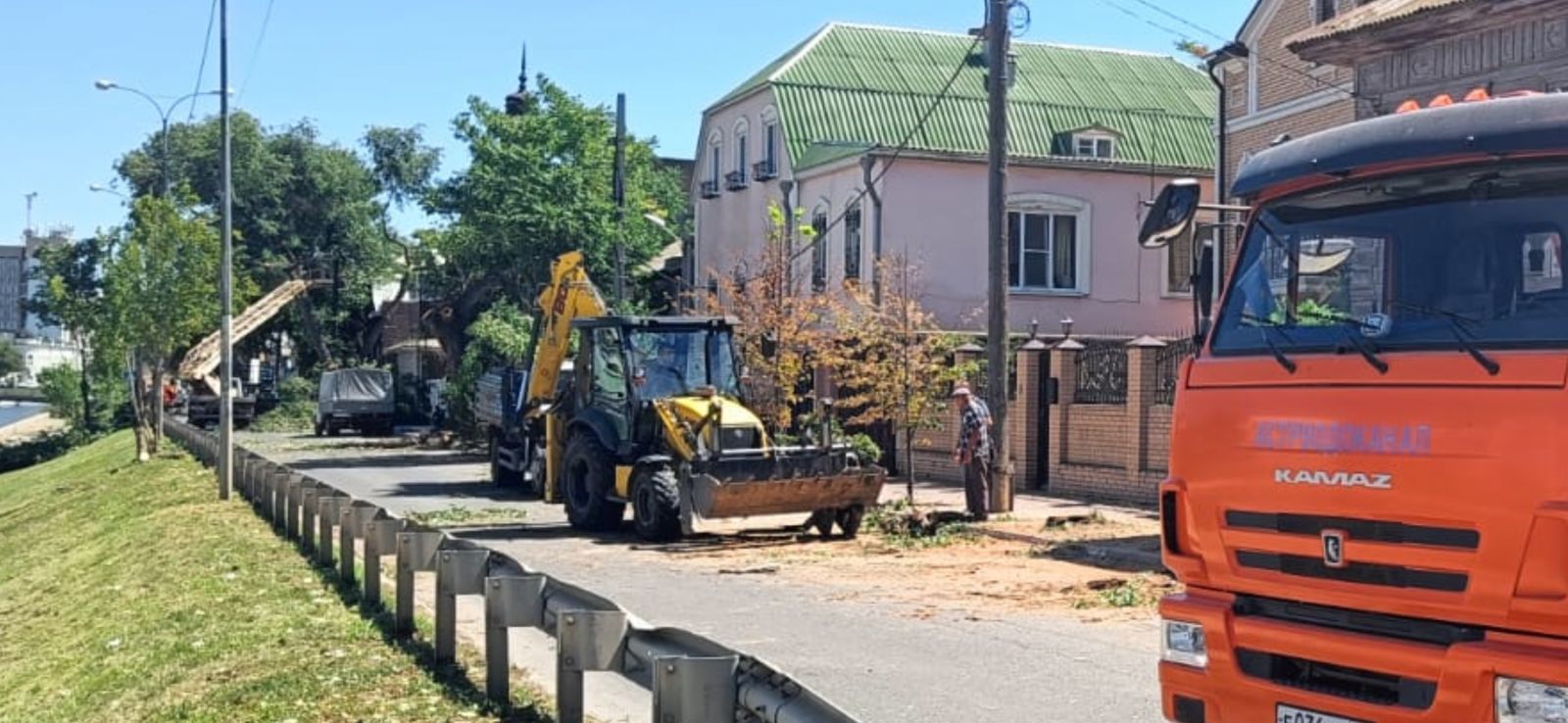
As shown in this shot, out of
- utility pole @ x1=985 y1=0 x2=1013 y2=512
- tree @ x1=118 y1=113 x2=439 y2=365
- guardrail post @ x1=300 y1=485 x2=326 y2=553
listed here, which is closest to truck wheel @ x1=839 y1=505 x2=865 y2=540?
utility pole @ x1=985 y1=0 x2=1013 y2=512

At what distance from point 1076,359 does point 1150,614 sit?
1138 centimetres

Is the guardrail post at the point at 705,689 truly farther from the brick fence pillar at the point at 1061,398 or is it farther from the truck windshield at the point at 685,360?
the brick fence pillar at the point at 1061,398

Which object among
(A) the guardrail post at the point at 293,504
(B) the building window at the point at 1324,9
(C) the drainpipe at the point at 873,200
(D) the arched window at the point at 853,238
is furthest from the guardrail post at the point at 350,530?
(D) the arched window at the point at 853,238

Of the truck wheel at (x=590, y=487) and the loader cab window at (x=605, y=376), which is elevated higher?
the loader cab window at (x=605, y=376)

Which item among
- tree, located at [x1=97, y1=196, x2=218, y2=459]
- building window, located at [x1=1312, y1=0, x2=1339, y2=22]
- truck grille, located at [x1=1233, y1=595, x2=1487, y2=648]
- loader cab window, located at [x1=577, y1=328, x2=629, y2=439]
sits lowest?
truck grille, located at [x1=1233, y1=595, x2=1487, y2=648]

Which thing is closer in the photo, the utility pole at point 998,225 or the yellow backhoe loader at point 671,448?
the yellow backhoe loader at point 671,448

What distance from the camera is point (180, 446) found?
3719 centimetres

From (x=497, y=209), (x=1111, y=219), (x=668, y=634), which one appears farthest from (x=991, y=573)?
(x=497, y=209)

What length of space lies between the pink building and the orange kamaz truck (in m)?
25.0

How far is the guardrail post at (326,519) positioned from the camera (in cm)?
1403

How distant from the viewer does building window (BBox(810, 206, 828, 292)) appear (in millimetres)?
34156

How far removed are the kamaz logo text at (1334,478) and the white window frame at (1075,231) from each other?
89.8 ft

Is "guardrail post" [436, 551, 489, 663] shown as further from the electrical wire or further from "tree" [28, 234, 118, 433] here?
"tree" [28, 234, 118, 433]

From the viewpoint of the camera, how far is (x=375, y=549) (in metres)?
11.5
